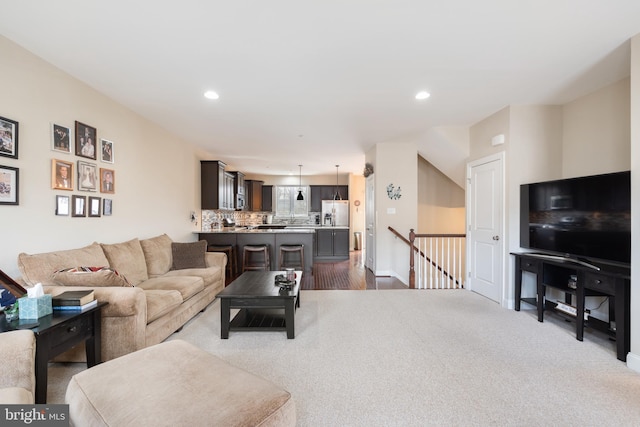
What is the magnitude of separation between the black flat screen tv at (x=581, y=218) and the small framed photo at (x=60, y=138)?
17.3ft

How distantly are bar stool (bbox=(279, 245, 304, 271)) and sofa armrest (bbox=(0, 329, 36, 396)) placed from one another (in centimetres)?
433

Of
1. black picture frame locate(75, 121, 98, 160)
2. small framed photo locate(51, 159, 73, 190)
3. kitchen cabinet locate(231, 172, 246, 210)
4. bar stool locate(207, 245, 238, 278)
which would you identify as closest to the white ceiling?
black picture frame locate(75, 121, 98, 160)

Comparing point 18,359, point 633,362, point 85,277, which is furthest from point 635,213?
point 85,277

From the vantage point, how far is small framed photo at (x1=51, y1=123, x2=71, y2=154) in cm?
271

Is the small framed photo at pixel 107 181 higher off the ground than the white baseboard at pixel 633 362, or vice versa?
the small framed photo at pixel 107 181

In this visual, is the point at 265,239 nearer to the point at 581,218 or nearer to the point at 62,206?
the point at 62,206

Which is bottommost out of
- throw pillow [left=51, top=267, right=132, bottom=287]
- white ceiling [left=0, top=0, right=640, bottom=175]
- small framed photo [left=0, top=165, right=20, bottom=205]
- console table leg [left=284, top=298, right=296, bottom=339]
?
console table leg [left=284, top=298, right=296, bottom=339]

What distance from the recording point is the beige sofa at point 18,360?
1423mm

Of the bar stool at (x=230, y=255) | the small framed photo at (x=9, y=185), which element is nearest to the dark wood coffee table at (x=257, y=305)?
the small framed photo at (x=9, y=185)

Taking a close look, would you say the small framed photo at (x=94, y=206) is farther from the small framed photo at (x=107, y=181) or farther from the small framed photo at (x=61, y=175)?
the small framed photo at (x=61, y=175)

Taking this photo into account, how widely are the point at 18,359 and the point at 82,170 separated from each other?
225 cm

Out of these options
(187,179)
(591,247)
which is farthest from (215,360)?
(187,179)

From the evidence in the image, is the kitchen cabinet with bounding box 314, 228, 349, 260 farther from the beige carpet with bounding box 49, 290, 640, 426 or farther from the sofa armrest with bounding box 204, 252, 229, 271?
the beige carpet with bounding box 49, 290, 640, 426

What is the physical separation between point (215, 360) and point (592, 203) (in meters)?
3.64
